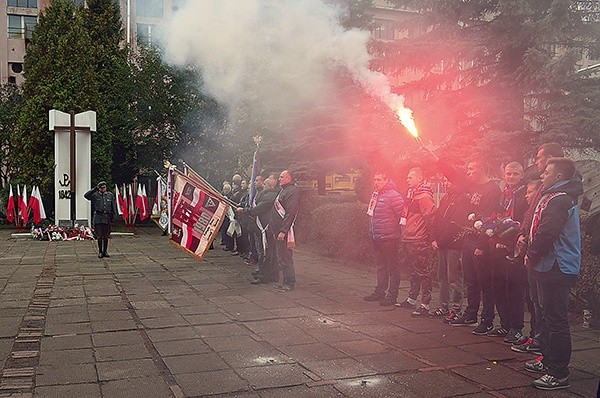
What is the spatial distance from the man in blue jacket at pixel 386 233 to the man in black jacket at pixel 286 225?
1.55 m

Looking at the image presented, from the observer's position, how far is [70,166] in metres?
21.7

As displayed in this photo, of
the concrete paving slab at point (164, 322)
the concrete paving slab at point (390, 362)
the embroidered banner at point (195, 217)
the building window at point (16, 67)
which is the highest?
the building window at point (16, 67)

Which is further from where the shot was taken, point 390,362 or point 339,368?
→ point 390,362

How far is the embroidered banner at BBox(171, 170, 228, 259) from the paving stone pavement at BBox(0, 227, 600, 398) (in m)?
0.71

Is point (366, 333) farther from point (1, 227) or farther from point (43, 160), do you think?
point (1, 227)

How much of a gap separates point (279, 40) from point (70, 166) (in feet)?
37.9

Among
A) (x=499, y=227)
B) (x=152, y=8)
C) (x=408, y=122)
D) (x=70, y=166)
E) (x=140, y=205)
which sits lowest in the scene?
(x=140, y=205)

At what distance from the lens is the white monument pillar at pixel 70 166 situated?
70.9 ft

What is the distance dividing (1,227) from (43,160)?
4215mm

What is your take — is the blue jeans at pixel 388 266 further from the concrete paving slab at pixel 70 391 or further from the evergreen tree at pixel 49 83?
the evergreen tree at pixel 49 83

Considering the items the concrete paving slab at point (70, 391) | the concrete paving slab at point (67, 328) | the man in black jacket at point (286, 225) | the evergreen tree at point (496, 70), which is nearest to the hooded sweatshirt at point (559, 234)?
the concrete paving slab at point (70, 391)

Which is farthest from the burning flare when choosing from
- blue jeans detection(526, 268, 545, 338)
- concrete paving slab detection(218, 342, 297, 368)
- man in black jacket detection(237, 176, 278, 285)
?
concrete paving slab detection(218, 342, 297, 368)

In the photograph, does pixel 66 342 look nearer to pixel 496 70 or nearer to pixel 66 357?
pixel 66 357

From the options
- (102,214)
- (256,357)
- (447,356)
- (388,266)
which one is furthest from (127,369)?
(102,214)
